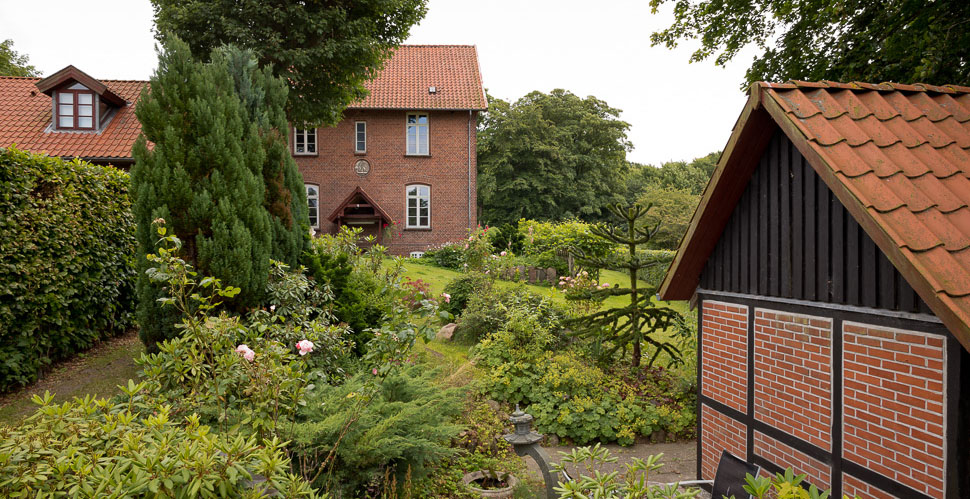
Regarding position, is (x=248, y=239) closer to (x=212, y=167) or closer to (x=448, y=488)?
(x=212, y=167)

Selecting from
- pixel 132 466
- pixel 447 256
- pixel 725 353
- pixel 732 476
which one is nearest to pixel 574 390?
pixel 725 353

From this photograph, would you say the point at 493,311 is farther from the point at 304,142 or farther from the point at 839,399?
the point at 304,142

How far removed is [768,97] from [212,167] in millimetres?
6081

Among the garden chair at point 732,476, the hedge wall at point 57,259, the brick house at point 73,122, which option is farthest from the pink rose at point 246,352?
the brick house at point 73,122

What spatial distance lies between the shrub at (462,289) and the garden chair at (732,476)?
24.6ft

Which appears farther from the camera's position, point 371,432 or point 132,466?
point 371,432

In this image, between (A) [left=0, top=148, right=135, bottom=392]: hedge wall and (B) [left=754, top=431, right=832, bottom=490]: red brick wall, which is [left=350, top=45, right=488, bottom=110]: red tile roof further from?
(B) [left=754, top=431, right=832, bottom=490]: red brick wall

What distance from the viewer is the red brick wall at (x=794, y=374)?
411cm

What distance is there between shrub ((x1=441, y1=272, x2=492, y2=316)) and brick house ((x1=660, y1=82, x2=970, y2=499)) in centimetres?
707

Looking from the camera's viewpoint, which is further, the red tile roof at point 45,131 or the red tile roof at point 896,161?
the red tile roof at point 45,131

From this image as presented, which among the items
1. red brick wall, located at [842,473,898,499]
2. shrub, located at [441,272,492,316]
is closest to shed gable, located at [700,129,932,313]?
red brick wall, located at [842,473,898,499]

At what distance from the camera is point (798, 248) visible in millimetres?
4188

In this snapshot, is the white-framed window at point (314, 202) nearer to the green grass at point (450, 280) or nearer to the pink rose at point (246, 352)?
the green grass at point (450, 280)

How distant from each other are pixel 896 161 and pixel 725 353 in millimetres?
2413
